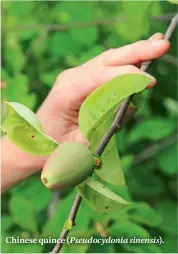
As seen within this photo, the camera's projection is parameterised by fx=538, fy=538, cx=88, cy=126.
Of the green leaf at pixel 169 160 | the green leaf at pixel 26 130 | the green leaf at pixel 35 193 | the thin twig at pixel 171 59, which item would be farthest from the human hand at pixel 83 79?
the thin twig at pixel 171 59

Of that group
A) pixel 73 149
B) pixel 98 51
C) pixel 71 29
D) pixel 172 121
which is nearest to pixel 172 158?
pixel 172 121

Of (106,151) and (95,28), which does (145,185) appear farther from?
(106,151)

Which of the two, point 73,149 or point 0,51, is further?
point 0,51

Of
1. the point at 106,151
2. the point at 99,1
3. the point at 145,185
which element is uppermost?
the point at 106,151

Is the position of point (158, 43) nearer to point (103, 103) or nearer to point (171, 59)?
point (103, 103)

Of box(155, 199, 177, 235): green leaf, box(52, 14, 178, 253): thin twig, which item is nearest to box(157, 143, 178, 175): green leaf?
box(155, 199, 177, 235): green leaf

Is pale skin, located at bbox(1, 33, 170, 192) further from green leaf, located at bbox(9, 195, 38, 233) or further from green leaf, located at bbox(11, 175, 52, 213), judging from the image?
green leaf, located at bbox(11, 175, 52, 213)

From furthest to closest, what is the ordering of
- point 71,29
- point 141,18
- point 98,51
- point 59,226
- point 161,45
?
point 71,29
point 98,51
point 59,226
point 141,18
point 161,45
